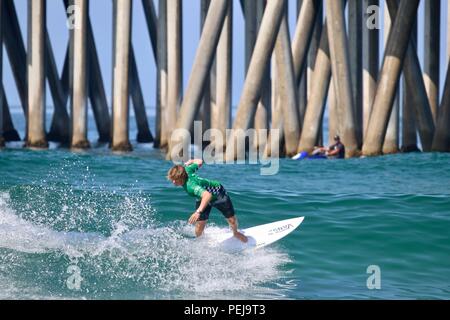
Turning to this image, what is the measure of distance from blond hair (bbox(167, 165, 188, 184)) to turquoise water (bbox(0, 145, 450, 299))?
1061mm

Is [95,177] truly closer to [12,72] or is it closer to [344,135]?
[344,135]

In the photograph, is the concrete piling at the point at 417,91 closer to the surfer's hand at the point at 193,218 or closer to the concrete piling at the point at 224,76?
the concrete piling at the point at 224,76

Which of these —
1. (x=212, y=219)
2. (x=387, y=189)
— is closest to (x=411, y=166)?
(x=387, y=189)

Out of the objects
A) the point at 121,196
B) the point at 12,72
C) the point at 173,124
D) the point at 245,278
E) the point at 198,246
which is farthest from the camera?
the point at 12,72

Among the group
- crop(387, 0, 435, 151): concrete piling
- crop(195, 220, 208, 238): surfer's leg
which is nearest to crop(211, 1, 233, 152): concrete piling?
crop(387, 0, 435, 151): concrete piling

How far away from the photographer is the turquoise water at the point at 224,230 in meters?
13.1

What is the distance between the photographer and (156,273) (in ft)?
44.7

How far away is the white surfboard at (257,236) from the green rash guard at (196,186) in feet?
2.35

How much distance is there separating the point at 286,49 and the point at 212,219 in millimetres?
12235

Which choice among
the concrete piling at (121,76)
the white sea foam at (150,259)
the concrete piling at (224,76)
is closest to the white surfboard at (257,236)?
the white sea foam at (150,259)

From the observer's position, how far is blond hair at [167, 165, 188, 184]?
14.4 m

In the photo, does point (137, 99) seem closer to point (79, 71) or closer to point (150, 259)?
point (79, 71)

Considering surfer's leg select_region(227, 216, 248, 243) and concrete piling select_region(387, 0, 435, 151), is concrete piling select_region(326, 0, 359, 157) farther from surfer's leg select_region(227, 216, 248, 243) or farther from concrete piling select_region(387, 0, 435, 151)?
surfer's leg select_region(227, 216, 248, 243)

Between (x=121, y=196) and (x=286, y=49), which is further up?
(x=286, y=49)
